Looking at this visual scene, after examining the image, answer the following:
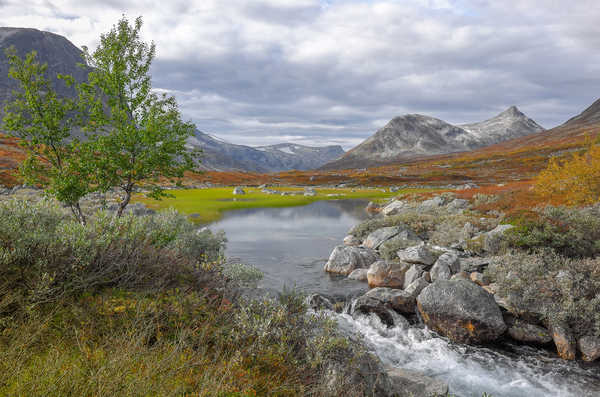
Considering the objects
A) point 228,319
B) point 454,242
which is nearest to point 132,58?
point 228,319

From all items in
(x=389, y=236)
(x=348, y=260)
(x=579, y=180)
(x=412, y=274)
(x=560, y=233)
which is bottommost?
(x=348, y=260)

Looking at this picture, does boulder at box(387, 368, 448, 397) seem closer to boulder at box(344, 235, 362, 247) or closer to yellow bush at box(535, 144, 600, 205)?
boulder at box(344, 235, 362, 247)

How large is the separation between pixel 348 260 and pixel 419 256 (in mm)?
4372

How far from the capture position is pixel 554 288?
12.1 meters

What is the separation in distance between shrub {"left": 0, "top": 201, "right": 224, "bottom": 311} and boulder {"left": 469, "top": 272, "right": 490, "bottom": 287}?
13.0 m

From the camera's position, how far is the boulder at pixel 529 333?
1120 centimetres

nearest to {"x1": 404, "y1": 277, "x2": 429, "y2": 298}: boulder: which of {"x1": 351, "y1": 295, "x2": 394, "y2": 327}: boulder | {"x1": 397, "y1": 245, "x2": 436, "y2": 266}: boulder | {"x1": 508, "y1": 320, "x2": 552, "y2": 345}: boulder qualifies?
{"x1": 351, "y1": 295, "x2": 394, "y2": 327}: boulder

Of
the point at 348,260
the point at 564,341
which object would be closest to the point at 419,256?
the point at 348,260

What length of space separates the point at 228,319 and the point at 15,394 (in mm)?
3527

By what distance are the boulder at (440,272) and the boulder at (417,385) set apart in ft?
28.5

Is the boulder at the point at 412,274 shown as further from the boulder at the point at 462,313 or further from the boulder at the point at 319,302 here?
the boulder at the point at 319,302

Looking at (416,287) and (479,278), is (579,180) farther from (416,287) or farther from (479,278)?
(416,287)

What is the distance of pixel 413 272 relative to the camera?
16688mm

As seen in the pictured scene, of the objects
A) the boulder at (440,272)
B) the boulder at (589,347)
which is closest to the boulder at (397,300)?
the boulder at (440,272)
